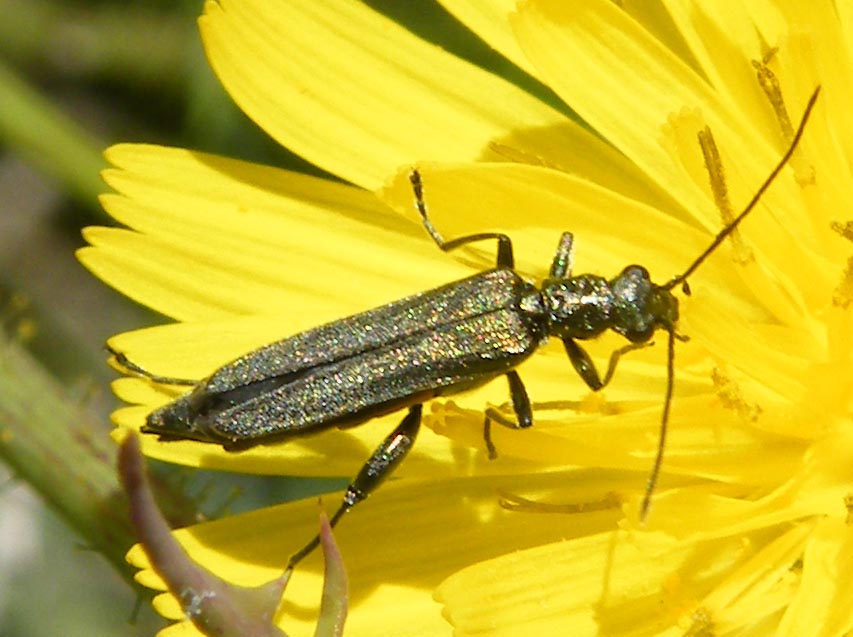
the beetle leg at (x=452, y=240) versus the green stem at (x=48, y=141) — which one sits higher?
the green stem at (x=48, y=141)

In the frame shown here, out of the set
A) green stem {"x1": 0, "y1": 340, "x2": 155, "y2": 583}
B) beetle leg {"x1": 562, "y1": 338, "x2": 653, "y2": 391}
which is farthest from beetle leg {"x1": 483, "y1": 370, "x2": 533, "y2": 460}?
green stem {"x1": 0, "y1": 340, "x2": 155, "y2": 583}

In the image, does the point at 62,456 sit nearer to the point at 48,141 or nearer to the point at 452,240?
the point at 452,240

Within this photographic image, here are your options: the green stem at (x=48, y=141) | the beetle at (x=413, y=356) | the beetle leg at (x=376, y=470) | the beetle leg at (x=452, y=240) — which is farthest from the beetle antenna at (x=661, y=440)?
the green stem at (x=48, y=141)

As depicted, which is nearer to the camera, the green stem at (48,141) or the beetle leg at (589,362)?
Result: the beetle leg at (589,362)

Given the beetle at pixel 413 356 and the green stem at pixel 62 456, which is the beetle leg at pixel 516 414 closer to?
the beetle at pixel 413 356

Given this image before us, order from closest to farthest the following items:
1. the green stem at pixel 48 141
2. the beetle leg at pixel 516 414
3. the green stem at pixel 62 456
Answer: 1. the beetle leg at pixel 516 414
2. the green stem at pixel 62 456
3. the green stem at pixel 48 141

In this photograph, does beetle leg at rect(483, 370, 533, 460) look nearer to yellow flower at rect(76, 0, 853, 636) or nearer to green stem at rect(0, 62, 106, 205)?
yellow flower at rect(76, 0, 853, 636)

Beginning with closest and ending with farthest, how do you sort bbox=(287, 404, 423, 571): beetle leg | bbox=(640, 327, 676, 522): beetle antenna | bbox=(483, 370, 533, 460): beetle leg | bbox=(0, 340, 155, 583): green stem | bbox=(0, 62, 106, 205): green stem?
bbox=(640, 327, 676, 522): beetle antenna < bbox=(483, 370, 533, 460): beetle leg < bbox=(287, 404, 423, 571): beetle leg < bbox=(0, 340, 155, 583): green stem < bbox=(0, 62, 106, 205): green stem

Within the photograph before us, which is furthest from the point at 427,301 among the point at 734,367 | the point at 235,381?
the point at 734,367

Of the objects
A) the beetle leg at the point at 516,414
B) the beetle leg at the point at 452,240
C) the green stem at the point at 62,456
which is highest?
the beetle leg at the point at 452,240
